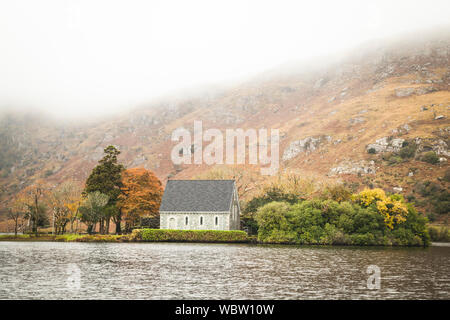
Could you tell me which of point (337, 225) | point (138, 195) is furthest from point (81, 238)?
point (337, 225)

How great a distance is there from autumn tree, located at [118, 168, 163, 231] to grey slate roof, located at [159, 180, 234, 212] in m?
6.54

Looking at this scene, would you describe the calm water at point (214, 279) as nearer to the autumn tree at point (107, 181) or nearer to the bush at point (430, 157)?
the autumn tree at point (107, 181)

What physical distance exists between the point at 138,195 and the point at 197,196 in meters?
12.4

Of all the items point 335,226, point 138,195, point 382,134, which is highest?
point 382,134

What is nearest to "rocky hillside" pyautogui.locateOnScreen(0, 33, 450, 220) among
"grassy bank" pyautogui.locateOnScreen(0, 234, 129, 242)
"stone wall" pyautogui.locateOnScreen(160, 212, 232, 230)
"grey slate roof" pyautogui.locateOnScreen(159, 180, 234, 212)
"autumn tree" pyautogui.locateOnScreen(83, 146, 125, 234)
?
"grey slate roof" pyautogui.locateOnScreen(159, 180, 234, 212)

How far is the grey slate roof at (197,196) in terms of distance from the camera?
212ft

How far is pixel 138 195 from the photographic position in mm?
72375

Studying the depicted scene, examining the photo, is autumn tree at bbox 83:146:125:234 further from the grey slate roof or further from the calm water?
the calm water

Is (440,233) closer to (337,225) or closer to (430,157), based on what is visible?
(337,225)

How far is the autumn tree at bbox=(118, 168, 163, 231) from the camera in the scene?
72.4 metres

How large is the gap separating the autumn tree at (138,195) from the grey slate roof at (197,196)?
6.54 metres

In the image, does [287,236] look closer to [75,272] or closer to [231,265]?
[231,265]
